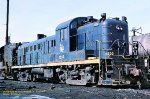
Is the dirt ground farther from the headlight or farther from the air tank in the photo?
the air tank

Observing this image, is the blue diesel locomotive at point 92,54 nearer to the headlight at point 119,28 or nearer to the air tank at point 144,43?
the headlight at point 119,28

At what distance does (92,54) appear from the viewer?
635 inches

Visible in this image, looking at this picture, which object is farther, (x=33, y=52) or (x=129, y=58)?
(x=33, y=52)

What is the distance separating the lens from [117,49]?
15.4 metres

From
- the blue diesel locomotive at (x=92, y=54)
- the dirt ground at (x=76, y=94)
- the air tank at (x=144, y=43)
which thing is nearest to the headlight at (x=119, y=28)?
the blue diesel locomotive at (x=92, y=54)

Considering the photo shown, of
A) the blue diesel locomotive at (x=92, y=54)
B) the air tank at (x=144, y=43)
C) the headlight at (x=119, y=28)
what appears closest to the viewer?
the blue diesel locomotive at (x=92, y=54)

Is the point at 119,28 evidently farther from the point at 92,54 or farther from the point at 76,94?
the point at 76,94

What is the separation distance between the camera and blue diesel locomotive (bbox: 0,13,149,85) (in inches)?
565

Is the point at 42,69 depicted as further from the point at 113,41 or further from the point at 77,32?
the point at 113,41

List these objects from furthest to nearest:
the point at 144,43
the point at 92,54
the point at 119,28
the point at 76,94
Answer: the point at 144,43
the point at 92,54
the point at 119,28
the point at 76,94

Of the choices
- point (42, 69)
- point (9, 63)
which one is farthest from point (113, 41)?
point (9, 63)

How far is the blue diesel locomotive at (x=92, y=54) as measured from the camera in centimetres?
1435

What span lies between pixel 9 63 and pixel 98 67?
53.5ft

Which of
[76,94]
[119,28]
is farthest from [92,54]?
[76,94]
